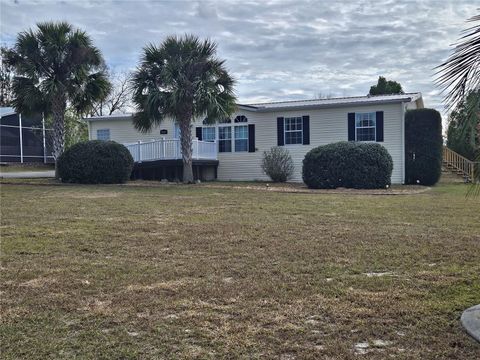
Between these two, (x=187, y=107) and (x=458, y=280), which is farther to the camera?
(x=187, y=107)

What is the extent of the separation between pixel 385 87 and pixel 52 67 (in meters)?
19.3

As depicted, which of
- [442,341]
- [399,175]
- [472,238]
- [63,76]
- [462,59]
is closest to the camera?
[462,59]

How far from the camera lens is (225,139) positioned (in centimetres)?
2142

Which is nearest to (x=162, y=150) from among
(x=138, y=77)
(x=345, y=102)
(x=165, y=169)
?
(x=165, y=169)

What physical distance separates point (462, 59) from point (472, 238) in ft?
14.4

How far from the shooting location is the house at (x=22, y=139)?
2916cm

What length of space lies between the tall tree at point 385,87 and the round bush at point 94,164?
1735 centimetres

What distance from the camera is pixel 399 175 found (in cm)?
1852

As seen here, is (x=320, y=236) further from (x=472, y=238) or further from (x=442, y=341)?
(x=442, y=341)

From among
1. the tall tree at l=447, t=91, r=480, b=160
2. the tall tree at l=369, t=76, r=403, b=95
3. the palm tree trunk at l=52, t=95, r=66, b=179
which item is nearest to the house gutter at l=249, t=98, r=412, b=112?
the palm tree trunk at l=52, t=95, r=66, b=179

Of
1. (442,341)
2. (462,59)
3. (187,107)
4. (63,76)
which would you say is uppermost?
(63,76)

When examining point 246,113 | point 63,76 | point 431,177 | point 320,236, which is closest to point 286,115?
point 246,113

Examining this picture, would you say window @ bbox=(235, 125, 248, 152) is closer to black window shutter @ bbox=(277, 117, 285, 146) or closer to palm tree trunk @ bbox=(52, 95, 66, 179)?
black window shutter @ bbox=(277, 117, 285, 146)

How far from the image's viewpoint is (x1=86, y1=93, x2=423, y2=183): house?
1847 cm
